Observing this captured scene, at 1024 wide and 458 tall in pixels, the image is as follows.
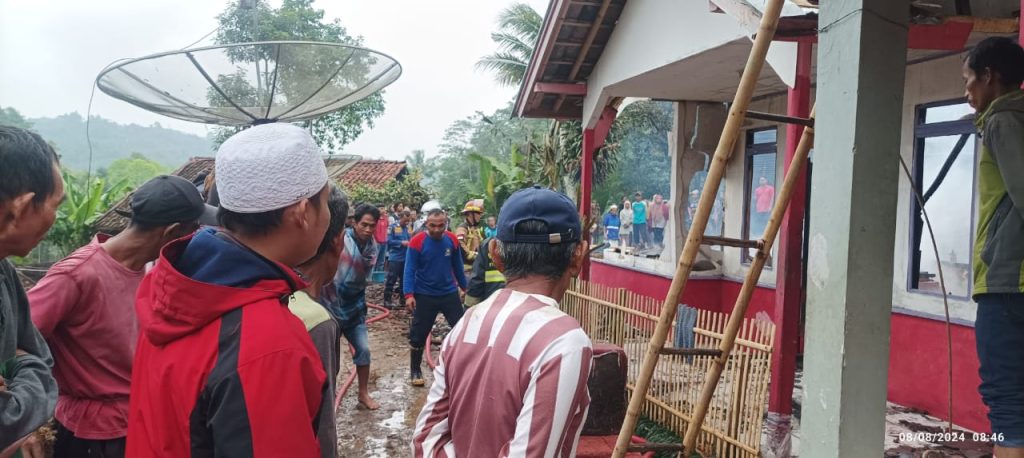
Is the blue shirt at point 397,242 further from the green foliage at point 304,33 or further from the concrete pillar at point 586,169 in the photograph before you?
the concrete pillar at point 586,169

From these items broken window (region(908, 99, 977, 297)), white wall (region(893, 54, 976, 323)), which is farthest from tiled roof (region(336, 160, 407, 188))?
broken window (region(908, 99, 977, 297))

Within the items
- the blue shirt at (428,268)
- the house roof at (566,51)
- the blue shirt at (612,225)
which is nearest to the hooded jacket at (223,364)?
the blue shirt at (428,268)

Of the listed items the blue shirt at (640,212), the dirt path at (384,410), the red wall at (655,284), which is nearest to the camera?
the dirt path at (384,410)

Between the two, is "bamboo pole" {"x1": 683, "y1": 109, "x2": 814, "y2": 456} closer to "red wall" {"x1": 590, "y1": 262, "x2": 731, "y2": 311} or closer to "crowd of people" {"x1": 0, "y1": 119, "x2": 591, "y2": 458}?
"crowd of people" {"x1": 0, "y1": 119, "x2": 591, "y2": 458}

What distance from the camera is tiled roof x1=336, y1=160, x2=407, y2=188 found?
27078mm

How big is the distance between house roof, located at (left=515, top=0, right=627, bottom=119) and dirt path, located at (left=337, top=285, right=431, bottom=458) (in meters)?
4.04

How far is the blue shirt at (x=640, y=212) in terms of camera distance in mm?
19438

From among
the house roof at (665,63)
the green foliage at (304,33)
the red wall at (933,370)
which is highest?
the green foliage at (304,33)

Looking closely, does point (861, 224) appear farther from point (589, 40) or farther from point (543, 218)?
point (589, 40)

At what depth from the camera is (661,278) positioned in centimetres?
965

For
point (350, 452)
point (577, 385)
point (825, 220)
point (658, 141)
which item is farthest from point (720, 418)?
point (658, 141)

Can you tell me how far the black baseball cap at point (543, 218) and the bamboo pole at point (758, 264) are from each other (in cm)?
115

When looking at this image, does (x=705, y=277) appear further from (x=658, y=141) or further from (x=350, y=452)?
(x=658, y=141)

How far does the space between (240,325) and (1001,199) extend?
2.45 meters
